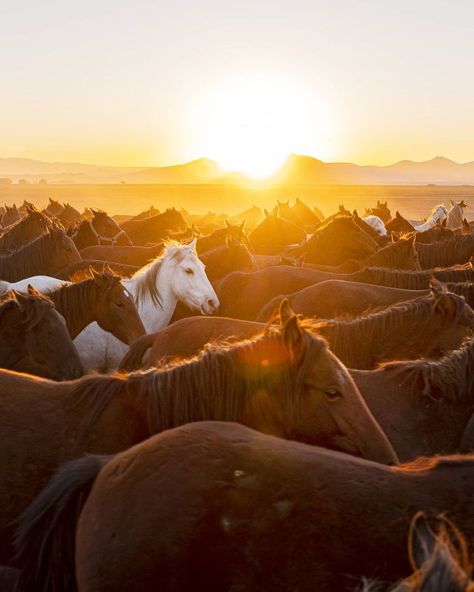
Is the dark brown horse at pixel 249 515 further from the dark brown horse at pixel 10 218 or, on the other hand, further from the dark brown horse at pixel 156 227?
the dark brown horse at pixel 10 218

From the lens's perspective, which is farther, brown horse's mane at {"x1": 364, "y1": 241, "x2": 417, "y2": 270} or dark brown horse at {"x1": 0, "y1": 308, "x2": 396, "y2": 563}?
brown horse's mane at {"x1": 364, "y1": 241, "x2": 417, "y2": 270}

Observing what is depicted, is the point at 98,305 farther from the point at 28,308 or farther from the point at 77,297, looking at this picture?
the point at 28,308

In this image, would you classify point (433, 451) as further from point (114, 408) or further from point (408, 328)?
point (114, 408)

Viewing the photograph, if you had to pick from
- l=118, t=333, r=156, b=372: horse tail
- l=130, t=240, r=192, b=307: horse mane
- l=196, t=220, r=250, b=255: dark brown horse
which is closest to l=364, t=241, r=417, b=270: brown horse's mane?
l=196, t=220, r=250, b=255: dark brown horse

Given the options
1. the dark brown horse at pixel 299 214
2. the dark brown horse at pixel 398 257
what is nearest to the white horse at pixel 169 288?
the dark brown horse at pixel 398 257

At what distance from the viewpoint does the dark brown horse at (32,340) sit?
4504 mm

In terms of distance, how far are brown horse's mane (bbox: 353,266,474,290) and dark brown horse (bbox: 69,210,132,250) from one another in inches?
226

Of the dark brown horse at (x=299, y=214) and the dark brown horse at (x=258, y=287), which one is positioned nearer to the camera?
the dark brown horse at (x=258, y=287)

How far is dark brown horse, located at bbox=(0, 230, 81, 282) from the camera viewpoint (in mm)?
8773

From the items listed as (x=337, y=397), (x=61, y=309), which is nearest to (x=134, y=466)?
(x=337, y=397)

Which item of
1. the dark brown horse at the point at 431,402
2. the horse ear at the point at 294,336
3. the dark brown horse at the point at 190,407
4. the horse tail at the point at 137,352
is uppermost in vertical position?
the horse ear at the point at 294,336

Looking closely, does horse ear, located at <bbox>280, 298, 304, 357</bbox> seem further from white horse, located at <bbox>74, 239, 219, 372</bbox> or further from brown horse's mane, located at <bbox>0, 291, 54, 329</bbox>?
white horse, located at <bbox>74, 239, 219, 372</bbox>

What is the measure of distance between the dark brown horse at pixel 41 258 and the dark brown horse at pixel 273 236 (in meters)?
5.67

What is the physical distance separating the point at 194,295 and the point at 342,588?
556cm
